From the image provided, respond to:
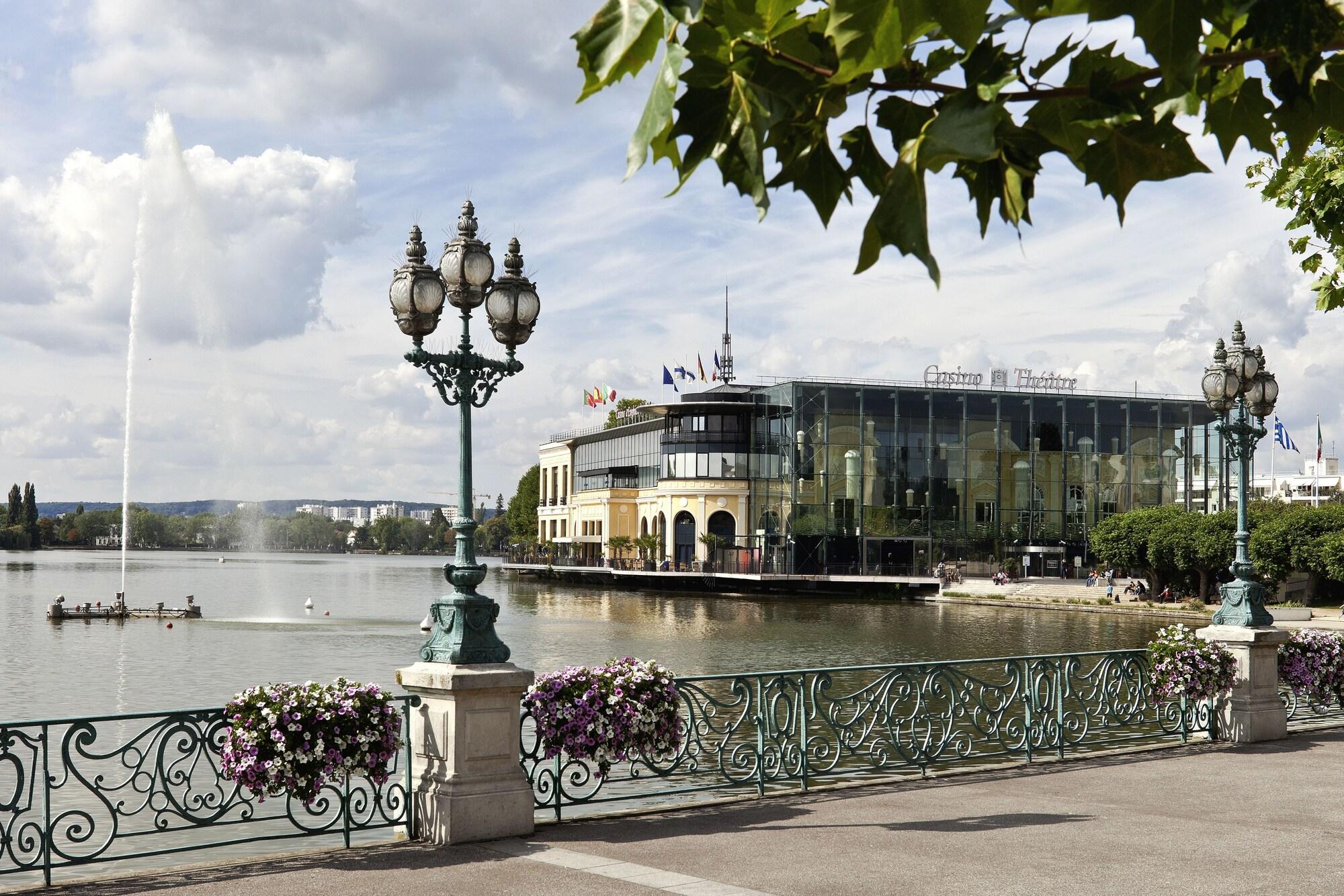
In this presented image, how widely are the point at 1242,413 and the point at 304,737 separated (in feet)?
45.6

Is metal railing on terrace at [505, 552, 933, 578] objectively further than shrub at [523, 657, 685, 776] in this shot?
Yes

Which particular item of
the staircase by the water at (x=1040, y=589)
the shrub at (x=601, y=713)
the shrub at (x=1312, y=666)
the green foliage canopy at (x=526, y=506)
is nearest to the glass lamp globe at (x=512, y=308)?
the shrub at (x=601, y=713)

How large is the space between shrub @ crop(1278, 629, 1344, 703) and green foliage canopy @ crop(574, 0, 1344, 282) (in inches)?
644

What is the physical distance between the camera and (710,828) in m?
11.0

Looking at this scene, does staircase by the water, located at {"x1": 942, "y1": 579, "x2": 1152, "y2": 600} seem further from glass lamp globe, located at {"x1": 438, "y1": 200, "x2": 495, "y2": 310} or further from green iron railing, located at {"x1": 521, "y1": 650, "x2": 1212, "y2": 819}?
glass lamp globe, located at {"x1": 438, "y1": 200, "x2": 495, "y2": 310}

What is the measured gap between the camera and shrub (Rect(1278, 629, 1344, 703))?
17.0 metres

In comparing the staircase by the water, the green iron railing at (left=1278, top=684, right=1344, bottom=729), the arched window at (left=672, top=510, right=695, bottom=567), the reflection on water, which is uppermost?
the arched window at (left=672, top=510, right=695, bottom=567)

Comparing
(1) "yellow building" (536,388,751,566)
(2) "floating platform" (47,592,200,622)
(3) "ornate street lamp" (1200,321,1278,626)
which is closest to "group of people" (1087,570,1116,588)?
(1) "yellow building" (536,388,751,566)

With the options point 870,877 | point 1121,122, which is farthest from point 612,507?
point 1121,122

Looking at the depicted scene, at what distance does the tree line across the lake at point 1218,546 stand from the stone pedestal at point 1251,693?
122ft

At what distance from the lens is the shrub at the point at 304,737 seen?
33.1ft

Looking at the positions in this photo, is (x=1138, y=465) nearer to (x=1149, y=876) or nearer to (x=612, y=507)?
(x=612, y=507)

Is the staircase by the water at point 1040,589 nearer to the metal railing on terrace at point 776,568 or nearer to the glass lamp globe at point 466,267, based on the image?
the metal railing on terrace at point 776,568

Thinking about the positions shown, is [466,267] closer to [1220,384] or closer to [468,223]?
[468,223]
